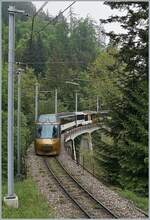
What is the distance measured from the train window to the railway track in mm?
4122

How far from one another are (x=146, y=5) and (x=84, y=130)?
33224mm

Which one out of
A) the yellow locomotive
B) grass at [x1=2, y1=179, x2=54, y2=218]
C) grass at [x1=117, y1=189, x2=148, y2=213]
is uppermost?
the yellow locomotive

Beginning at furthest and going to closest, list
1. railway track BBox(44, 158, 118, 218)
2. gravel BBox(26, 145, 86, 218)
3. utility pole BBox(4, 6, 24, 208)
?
gravel BBox(26, 145, 86, 218) < railway track BBox(44, 158, 118, 218) < utility pole BBox(4, 6, 24, 208)

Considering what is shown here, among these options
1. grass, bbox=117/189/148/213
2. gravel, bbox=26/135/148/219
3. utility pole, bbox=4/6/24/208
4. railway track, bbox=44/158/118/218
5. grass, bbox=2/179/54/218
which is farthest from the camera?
grass, bbox=117/189/148/213

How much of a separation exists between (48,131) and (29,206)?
51.5 feet

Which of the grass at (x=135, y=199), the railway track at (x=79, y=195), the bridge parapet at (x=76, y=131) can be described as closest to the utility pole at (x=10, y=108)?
the railway track at (x=79, y=195)

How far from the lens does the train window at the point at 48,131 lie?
96.2 feet

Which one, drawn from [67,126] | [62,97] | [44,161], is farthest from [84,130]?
[44,161]

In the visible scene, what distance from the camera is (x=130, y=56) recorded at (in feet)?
63.4

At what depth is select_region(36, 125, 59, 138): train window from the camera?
2933 centimetres

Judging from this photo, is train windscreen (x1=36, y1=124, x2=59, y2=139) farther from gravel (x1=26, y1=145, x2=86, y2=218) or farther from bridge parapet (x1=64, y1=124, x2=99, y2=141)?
→ bridge parapet (x1=64, y1=124, x2=99, y2=141)

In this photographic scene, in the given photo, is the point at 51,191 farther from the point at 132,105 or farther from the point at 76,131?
the point at 76,131

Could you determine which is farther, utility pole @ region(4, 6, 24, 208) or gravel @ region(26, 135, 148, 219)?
gravel @ region(26, 135, 148, 219)

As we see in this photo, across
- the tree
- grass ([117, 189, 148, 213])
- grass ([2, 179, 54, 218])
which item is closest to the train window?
the tree
